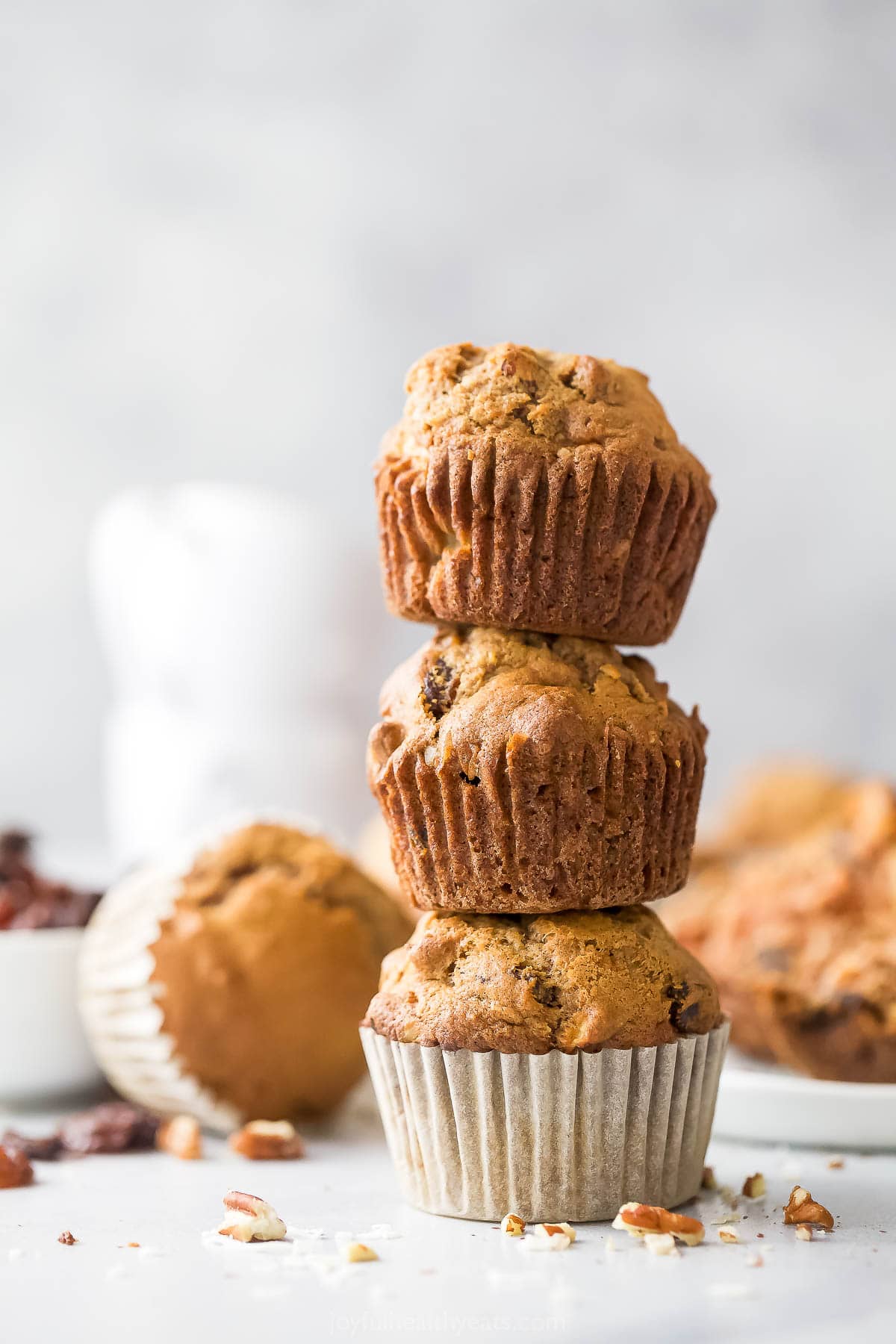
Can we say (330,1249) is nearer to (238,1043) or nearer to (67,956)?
(238,1043)

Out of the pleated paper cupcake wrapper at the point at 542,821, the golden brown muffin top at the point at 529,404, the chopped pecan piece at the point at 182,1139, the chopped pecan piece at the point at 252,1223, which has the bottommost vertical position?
the chopped pecan piece at the point at 182,1139

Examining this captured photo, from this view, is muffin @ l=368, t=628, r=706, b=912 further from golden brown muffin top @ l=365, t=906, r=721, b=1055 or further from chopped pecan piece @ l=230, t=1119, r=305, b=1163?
chopped pecan piece @ l=230, t=1119, r=305, b=1163

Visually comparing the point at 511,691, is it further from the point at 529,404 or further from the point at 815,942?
the point at 815,942

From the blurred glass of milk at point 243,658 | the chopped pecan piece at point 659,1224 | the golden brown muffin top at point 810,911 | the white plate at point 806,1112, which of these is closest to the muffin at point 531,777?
the chopped pecan piece at point 659,1224

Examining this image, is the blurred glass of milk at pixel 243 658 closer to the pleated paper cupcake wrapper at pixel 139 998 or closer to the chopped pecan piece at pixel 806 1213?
the pleated paper cupcake wrapper at pixel 139 998

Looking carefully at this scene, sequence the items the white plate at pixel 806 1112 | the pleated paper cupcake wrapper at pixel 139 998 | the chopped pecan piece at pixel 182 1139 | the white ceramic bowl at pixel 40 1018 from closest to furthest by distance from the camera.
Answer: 1. the white plate at pixel 806 1112
2. the chopped pecan piece at pixel 182 1139
3. the pleated paper cupcake wrapper at pixel 139 998
4. the white ceramic bowl at pixel 40 1018
